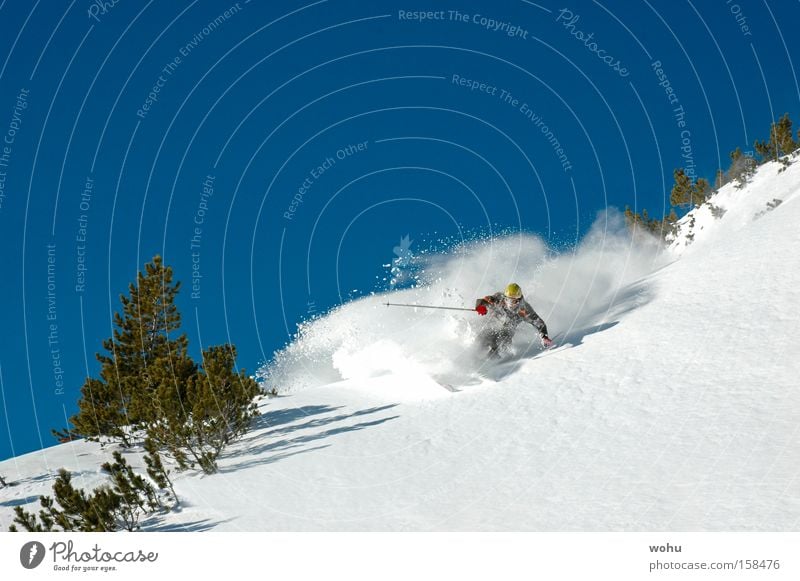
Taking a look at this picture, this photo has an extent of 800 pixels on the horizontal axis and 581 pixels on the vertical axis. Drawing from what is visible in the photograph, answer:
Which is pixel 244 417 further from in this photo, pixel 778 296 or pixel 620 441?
pixel 778 296

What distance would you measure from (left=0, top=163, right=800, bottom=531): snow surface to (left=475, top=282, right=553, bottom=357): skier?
59 centimetres

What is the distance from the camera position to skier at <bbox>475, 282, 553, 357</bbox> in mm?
21312

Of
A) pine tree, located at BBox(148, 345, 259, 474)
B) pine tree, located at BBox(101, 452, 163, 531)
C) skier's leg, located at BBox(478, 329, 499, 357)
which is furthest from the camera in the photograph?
skier's leg, located at BBox(478, 329, 499, 357)

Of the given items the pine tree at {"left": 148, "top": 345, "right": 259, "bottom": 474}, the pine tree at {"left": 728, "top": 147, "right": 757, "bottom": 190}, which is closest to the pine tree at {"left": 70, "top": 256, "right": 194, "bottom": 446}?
the pine tree at {"left": 148, "top": 345, "right": 259, "bottom": 474}

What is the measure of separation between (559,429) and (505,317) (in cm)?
687

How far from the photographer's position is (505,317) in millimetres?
21609

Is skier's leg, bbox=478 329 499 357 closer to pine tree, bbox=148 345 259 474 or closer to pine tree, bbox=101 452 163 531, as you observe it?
pine tree, bbox=148 345 259 474

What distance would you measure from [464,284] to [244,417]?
17.5 m

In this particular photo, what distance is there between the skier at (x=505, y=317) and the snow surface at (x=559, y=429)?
587mm

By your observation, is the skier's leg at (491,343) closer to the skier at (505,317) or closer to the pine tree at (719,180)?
the skier at (505,317)

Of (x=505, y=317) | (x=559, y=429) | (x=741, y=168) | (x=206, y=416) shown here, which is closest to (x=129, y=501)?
(x=206, y=416)

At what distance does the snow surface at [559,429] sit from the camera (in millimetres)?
11195

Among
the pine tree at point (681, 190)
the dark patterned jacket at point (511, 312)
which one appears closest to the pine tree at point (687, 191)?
the pine tree at point (681, 190)

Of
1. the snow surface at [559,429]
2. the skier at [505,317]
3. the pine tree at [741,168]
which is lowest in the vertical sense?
the snow surface at [559,429]
